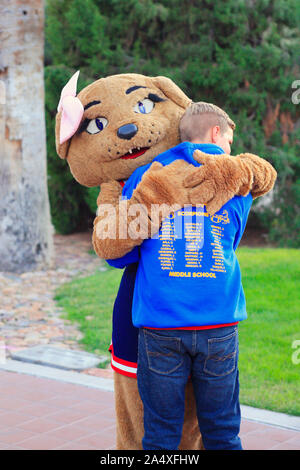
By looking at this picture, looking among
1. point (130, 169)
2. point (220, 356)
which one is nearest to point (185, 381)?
point (220, 356)

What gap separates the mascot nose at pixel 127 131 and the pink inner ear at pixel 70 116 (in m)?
0.21

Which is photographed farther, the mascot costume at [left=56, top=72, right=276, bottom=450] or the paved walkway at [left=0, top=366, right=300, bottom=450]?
the paved walkway at [left=0, top=366, right=300, bottom=450]

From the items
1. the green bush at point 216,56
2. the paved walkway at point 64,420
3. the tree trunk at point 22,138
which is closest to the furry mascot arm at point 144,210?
the paved walkway at point 64,420

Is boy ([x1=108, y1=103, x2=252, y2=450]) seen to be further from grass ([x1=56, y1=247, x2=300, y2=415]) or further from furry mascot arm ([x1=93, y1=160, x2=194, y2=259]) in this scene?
grass ([x1=56, y1=247, x2=300, y2=415])

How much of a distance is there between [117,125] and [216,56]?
775cm

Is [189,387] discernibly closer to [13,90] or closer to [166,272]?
[166,272]

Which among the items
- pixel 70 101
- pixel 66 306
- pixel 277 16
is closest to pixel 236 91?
pixel 277 16

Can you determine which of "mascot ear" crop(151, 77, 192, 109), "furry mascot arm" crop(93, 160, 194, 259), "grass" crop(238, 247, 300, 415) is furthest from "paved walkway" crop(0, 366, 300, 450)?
"mascot ear" crop(151, 77, 192, 109)

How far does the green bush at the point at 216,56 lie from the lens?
1005 cm

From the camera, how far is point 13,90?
8742 millimetres

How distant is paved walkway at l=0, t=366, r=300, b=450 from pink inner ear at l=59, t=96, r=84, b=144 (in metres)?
1.77

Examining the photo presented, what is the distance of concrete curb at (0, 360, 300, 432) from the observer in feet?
13.4

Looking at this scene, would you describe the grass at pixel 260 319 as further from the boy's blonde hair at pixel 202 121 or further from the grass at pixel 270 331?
the boy's blonde hair at pixel 202 121

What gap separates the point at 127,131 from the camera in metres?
2.96
